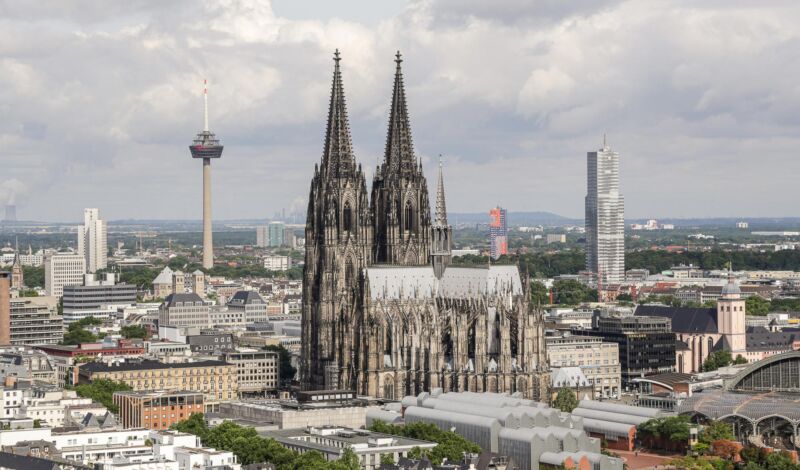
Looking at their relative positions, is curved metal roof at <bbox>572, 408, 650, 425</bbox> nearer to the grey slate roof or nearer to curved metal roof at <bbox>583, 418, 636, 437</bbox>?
curved metal roof at <bbox>583, 418, 636, 437</bbox>

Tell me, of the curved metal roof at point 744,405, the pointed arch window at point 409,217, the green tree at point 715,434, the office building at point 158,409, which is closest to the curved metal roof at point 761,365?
the curved metal roof at point 744,405

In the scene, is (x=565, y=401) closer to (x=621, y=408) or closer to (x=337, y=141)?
(x=621, y=408)

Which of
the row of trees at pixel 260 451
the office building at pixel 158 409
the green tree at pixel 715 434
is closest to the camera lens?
the row of trees at pixel 260 451

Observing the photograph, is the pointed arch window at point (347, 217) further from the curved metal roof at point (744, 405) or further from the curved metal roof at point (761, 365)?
the curved metal roof at point (761, 365)

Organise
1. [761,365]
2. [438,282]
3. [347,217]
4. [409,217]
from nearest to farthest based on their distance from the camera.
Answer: [761,365] < [438,282] < [347,217] < [409,217]

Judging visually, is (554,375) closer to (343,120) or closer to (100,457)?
(343,120)

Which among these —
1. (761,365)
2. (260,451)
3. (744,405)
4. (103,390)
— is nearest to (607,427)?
(744,405)

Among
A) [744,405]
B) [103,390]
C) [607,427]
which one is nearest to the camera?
[607,427]
